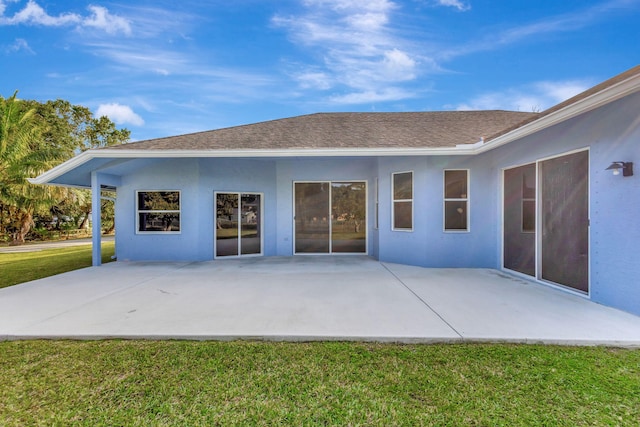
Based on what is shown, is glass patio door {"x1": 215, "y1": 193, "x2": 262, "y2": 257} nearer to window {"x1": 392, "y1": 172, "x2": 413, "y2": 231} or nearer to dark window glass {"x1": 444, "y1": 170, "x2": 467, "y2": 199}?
window {"x1": 392, "y1": 172, "x2": 413, "y2": 231}

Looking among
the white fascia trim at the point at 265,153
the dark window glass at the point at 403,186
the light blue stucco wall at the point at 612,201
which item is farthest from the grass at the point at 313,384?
the dark window glass at the point at 403,186

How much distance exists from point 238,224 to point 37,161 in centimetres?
1263

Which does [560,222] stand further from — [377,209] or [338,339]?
[338,339]

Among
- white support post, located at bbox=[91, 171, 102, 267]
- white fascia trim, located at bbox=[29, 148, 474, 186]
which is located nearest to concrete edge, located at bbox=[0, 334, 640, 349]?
white fascia trim, located at bbox=[29, 148, 474, 186]

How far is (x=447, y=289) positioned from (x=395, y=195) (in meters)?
3.69

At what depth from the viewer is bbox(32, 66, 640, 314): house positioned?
4.89m

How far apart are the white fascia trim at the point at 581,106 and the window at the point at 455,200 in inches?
67.1

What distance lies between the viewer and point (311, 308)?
191 inches

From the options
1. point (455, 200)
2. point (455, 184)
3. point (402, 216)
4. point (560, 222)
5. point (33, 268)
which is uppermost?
point (455, 184)

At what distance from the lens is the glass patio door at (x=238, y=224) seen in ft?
32.8

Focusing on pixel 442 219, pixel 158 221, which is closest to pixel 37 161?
pixel 158 221

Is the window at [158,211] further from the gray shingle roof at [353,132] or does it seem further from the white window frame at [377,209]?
the white window frame at [377,209]

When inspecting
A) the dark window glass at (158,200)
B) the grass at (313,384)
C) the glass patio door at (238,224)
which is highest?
the dark window glass at (158,200)

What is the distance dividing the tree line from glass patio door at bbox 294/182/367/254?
1395 centimetres
